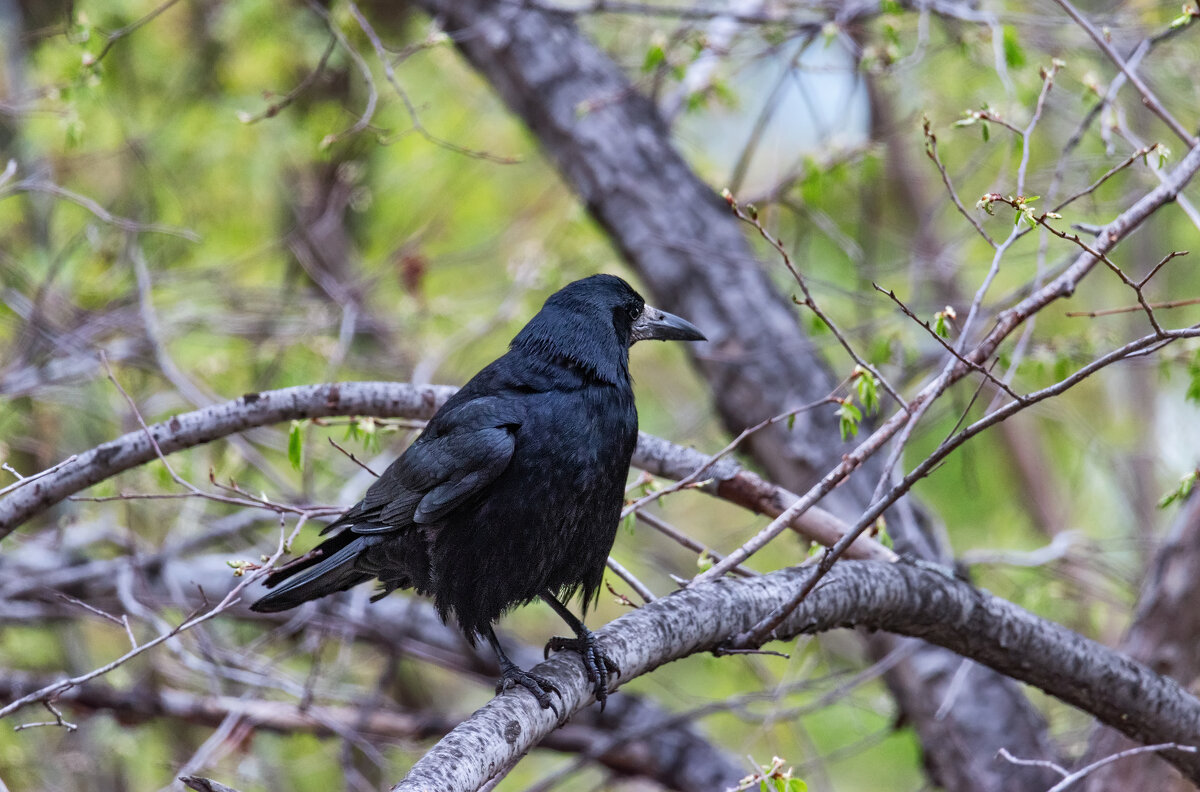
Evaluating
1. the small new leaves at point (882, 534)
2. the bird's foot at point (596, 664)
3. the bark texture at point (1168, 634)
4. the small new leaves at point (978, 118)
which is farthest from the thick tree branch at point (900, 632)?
the small new leaves at point (978, 118)

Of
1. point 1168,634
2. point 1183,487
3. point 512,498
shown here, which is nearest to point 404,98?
point 512,498

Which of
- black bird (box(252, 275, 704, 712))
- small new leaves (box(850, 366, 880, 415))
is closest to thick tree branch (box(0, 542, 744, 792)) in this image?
black bird (box(252, 275, 704, 712))

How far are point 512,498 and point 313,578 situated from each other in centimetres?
80

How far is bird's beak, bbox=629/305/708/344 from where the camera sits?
4094mm

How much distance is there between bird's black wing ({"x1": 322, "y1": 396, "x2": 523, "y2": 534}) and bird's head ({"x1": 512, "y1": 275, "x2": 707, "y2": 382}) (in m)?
0.31

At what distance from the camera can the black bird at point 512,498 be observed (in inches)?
129

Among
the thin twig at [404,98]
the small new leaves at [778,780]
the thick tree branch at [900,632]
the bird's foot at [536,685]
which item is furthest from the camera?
the thin twig at [404,98]

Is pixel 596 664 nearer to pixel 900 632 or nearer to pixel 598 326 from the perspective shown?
pixel 900 632

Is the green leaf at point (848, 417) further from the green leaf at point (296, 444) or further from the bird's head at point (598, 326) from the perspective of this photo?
the green leaf at point (296, 444)

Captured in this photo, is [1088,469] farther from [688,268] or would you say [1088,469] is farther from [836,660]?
[688,268]

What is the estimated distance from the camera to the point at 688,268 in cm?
559

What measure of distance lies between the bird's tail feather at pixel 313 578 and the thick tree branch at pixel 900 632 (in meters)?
0.87

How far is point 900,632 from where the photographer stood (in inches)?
Result: 135

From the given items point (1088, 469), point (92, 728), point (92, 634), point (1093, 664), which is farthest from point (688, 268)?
point (92, 634)
